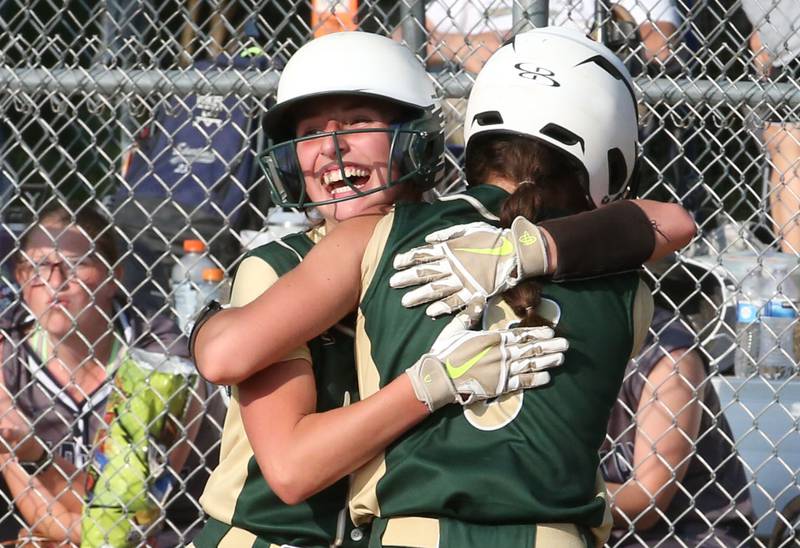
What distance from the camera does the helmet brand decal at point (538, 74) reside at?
2016 millimetres

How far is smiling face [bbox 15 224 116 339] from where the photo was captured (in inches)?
156

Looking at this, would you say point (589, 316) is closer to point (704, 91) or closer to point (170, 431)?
point (704, 91)

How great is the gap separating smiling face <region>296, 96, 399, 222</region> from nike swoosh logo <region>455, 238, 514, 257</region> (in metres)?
0.38

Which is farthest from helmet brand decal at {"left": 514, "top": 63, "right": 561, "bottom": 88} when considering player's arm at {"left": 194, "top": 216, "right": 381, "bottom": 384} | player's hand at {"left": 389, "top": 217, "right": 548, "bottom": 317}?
player's arm at {"left": 194, "top": 216, "right": 381, "bottom": 384}

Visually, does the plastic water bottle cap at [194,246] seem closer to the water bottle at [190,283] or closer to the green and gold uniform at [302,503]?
the water bottle at [190,283]

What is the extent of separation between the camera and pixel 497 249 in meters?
1.80

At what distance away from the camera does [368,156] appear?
214 centimetres

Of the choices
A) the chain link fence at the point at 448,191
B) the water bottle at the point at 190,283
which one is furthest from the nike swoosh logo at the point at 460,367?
the water bottle at the point at 190,283

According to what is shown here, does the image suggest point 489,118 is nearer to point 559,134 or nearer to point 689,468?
point 559,134

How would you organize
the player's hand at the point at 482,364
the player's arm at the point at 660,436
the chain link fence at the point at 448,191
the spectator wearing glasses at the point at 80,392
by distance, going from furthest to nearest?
the player's arm at the point at 660,436
the spectator wearing glasses at the point at 80,392
the chain link fence at the point at 448,191
the player's hand at the point at 482,364

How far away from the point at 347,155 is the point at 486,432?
64 centimetres

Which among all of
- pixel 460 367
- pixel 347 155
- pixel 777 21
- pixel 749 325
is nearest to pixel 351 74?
pixel 347 155

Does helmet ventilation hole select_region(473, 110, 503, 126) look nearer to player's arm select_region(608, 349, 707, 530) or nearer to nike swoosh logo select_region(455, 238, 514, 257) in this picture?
nike swoosh logo select_region(455, 238, 514, 257)

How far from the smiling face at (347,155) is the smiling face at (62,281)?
6.41 ft
